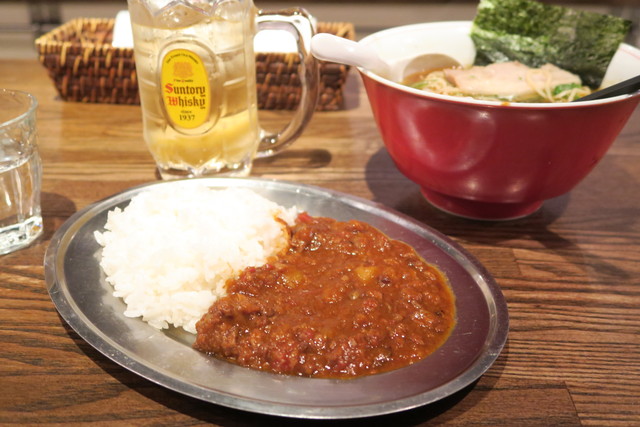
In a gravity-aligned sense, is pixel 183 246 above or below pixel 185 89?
below

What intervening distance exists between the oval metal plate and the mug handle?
0.56 m

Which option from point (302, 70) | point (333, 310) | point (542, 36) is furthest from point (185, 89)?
point (542, 36)

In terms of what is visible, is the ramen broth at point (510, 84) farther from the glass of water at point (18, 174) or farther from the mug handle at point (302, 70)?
the glass of water at point (18, 174)

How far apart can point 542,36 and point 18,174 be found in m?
1.58

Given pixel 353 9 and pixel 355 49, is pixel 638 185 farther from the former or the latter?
pixel 353 9

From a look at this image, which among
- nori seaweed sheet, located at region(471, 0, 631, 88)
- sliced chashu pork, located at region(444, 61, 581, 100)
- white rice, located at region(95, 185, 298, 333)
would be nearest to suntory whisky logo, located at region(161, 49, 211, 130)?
white rice, located at region(95, 185, 298, 333)

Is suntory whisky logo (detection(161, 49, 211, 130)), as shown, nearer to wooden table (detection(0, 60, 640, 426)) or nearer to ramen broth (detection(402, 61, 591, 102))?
wooden table (detection(0, 60, 640, 426))

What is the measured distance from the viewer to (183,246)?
4.36 ft

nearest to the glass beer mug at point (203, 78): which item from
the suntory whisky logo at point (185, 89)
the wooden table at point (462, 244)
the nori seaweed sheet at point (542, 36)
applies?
the suntory whisky logo at point (185, 89)

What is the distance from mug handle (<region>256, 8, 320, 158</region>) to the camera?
174cm

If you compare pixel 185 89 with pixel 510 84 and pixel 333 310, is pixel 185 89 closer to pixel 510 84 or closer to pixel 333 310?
pixel 333 310

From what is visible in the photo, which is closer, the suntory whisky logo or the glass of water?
the glass of water

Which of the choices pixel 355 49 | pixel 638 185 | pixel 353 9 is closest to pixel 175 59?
pixel 355 49

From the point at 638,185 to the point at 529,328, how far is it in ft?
2.97
